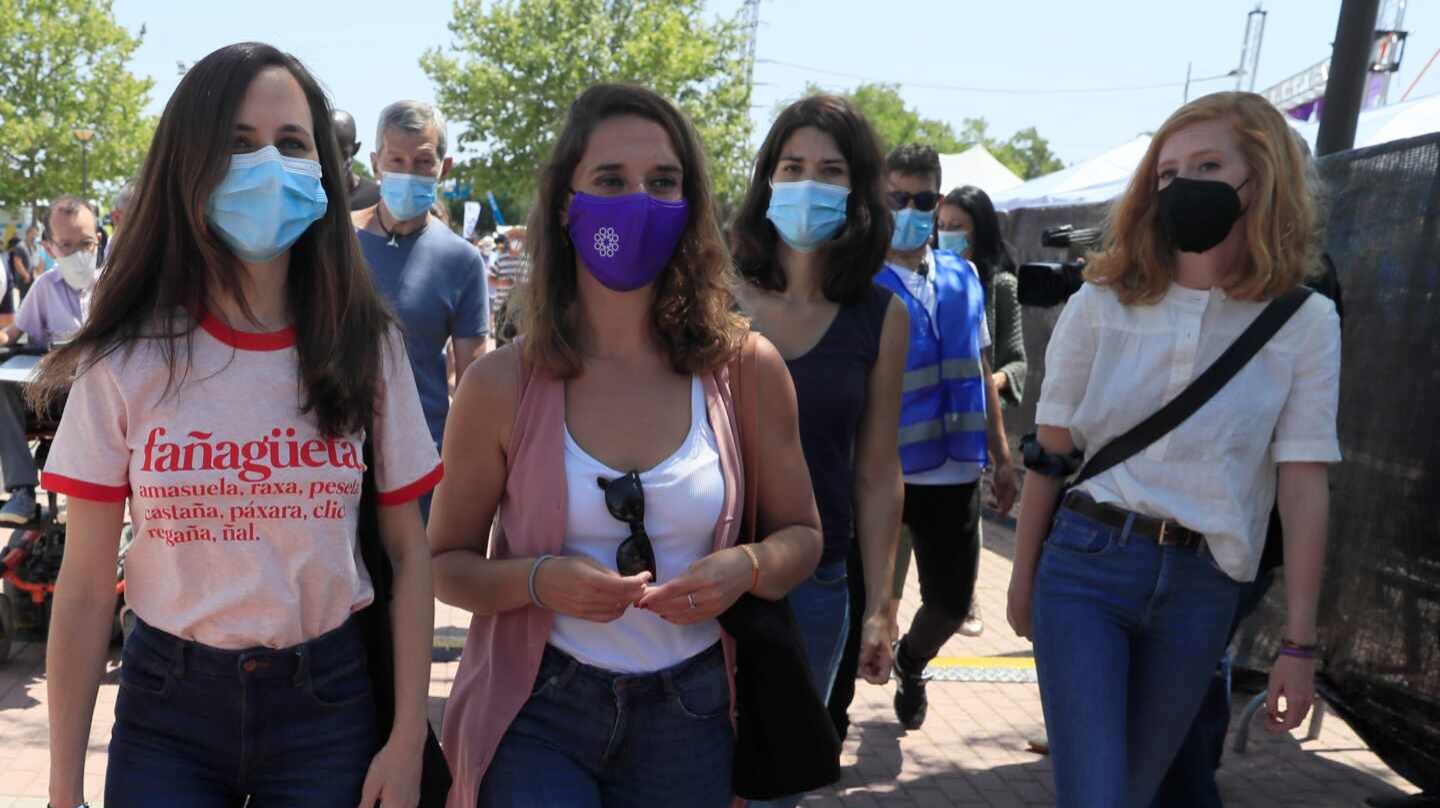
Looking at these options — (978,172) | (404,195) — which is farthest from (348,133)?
(978,172)

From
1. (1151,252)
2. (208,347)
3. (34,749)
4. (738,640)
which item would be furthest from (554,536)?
(34,749)

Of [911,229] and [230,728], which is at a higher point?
[911,229]

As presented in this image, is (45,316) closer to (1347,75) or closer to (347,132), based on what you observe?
(347,132)

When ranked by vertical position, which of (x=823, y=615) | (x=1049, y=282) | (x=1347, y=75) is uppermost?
(x=1347, y=75)

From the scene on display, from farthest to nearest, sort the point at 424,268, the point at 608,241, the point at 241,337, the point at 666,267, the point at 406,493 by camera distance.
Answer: the point at 424,268
the point at 666,267
the point at 608,241
the point at 406,493
the point at 241,337

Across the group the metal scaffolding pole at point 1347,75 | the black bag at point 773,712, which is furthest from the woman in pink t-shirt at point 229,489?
the metal scaffolding pole at point 1347,75

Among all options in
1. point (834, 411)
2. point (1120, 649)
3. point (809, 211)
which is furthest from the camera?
point (809, 211)

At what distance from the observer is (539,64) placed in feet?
123

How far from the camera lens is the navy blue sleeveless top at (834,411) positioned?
3.49m

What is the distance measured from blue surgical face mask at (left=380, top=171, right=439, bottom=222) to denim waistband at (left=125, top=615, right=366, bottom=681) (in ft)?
9.95

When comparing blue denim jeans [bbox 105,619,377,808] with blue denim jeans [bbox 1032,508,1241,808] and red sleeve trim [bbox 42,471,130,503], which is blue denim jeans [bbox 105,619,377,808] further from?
blue denim jeans [bbox 1032,508,1241,808]

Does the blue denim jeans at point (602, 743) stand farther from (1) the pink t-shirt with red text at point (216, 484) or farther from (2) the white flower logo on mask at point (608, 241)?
(2) the white flower logo on mask at point (608, 241)

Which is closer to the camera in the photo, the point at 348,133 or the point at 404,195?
the point at 404,195

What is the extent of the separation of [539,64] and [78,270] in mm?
31486
